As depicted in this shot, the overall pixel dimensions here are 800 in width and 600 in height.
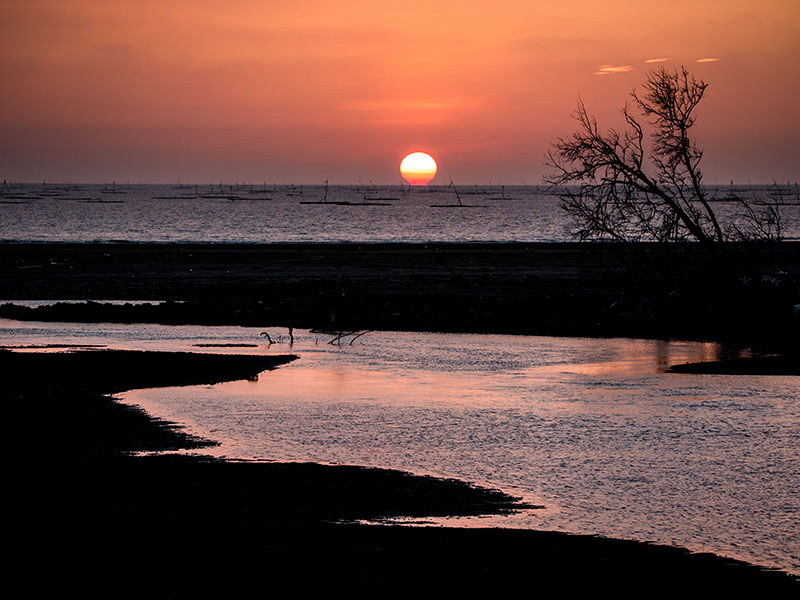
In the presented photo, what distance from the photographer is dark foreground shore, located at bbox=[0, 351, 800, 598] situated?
707 cm

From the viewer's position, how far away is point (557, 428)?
12930mm

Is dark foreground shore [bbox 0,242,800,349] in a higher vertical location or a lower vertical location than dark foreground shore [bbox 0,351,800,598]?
higher

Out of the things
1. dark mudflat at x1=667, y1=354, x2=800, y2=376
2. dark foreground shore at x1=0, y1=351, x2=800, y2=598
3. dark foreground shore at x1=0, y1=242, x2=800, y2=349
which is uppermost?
dark foreground shore at x1=0, y1=242, x2=800, y2=349

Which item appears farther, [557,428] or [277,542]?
[557,428]

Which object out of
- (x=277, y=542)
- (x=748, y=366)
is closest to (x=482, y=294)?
(x=748, y=366)

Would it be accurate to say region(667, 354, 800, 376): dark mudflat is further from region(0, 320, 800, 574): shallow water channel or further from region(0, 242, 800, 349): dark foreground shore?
region(0, 242, 800, 349): dark foreground shore

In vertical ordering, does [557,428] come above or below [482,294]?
below

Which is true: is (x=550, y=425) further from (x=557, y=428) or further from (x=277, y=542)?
(x=277, y=542)

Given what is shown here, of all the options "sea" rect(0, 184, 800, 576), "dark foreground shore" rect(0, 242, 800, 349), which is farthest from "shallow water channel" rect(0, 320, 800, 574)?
"dark foreground shore" rect(0, 242, 800, 349)

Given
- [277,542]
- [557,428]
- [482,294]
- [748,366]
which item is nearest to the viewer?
[277,542]

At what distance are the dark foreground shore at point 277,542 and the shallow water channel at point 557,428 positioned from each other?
0.59m

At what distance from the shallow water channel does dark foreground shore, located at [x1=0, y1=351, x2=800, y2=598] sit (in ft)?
1.94

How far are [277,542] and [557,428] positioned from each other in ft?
19.0

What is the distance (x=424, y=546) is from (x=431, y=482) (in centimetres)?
215
